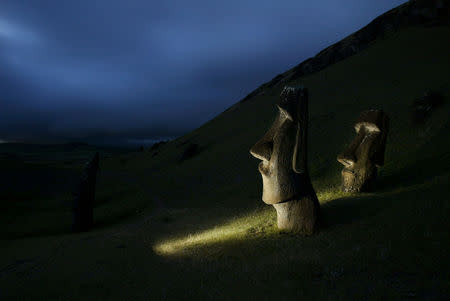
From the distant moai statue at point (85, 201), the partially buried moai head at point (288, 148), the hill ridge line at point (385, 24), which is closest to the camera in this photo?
the partially buried moai head at point (288, 148)

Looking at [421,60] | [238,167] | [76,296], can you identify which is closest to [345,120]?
[238,167]

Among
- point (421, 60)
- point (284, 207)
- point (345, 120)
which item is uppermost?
point (421, 60)

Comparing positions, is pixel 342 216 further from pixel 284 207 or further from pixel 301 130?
pixel 301 130

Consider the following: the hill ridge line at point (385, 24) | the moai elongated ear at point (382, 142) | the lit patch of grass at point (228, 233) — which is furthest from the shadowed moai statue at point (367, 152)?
the hill ridge line at point (385, 24)

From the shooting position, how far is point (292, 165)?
6195 millimetres

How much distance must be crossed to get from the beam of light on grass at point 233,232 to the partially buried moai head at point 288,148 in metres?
1.33

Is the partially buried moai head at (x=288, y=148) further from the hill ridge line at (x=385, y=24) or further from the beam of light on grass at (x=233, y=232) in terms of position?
the hill ridge line at (x=385, y=24)

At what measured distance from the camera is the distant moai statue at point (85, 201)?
1219 centimetres

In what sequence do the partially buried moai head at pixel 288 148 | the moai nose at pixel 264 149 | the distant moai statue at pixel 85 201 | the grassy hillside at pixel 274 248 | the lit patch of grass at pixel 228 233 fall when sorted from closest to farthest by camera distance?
the grassy hillside at pixel 274 248 < the partially buried moai head at pixel 288 148 < the moai nose at pixel 264 149 < the lit patch of grass at pixel 228 233 < the distant moai statue at pixel 85 201

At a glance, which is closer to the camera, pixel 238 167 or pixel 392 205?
pixel 392 205

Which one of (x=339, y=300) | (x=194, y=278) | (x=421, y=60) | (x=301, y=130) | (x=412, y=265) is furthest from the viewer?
(x=421, y=60)

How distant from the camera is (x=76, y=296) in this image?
177 inches

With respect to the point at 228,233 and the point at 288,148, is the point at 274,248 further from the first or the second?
the point at 288,148

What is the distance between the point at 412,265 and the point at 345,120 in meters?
15.0
